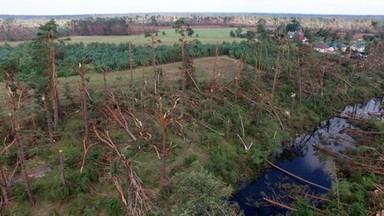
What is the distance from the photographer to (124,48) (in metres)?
58.6

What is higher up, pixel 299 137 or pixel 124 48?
pixel 124 48

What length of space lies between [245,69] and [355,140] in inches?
589

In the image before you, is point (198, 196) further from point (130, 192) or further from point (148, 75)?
point (148, 75)

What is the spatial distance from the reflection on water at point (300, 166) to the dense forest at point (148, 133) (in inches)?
40.7

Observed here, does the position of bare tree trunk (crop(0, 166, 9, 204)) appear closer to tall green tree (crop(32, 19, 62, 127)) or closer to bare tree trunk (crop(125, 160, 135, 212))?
bare tree trunk (crop(125, 160, 135, 212))

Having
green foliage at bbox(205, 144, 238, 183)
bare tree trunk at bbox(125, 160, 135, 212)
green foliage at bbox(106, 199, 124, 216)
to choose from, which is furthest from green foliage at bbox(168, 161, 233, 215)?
green foliage at bbox(205, 144, 238, 183)

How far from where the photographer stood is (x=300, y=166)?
83.7 feet

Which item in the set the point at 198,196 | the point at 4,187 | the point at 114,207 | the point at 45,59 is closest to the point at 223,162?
the point at 114,207

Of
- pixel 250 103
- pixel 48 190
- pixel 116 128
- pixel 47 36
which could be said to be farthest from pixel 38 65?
pixel 250 103

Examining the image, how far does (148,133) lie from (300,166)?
45.2ft

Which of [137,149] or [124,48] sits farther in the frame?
[124,48]

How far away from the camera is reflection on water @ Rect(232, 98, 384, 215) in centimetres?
2064

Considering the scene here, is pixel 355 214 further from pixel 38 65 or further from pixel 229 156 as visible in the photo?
pixel 38 65

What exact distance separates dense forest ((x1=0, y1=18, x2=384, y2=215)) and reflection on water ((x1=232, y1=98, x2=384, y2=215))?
1.03 m
